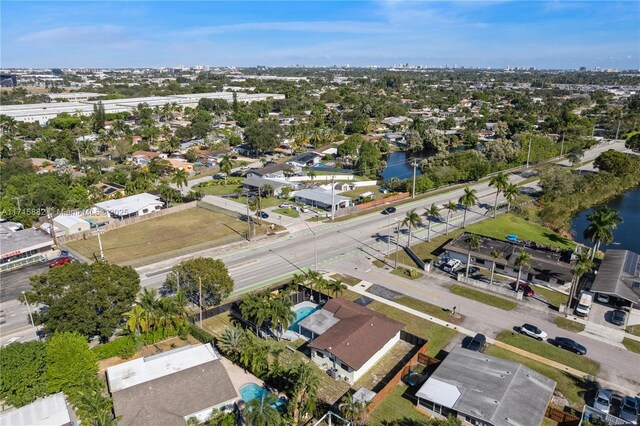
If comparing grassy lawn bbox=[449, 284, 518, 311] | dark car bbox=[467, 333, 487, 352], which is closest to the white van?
grassy lawn bbox=[449, 284, 518, 311]

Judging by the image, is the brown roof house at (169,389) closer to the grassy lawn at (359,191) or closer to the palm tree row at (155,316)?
the palm tree row at (155,316)

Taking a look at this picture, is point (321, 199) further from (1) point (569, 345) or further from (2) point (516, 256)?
(1) point (569, 345)

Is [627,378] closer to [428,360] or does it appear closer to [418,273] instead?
[428,360]

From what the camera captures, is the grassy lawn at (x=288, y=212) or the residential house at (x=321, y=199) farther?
the residential house at (x=321, y=199)

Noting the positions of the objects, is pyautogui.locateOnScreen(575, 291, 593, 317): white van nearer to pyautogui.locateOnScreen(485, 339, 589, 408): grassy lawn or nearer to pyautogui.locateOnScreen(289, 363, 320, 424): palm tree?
pyautogui.locateOnScreen(485, 339, 589, 408): grassy lawn

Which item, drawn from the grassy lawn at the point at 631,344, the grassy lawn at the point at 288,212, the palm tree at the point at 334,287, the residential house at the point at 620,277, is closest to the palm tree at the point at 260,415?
the palm tree at the point at 334,287

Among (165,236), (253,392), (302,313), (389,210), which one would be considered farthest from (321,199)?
(253,392)
